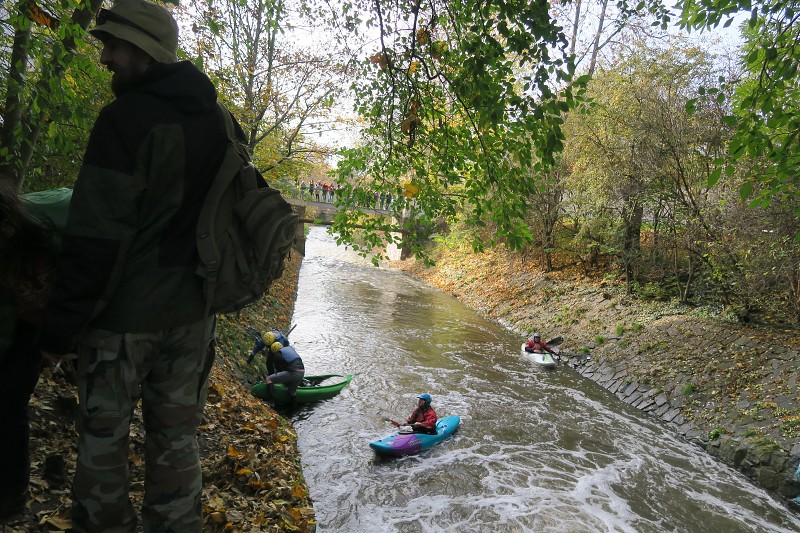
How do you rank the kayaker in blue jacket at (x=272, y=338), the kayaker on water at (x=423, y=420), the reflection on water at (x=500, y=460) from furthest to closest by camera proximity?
the kayaker in blue jacket at (x=272, y=338) < the kayaker on water at (x=423, y=420) < the reflection on water at (x=500, y=460)

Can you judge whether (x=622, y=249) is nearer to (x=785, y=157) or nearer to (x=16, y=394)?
(x=785, y=157)

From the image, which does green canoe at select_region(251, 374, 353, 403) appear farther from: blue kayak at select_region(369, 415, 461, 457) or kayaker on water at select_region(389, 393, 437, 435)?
blue kayak at select_region(369, 415, 461, 457)

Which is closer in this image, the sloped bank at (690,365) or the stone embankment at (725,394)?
the stone embankment at (725,394)

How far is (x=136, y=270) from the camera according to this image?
1859mm

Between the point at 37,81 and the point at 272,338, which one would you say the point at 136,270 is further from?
the point at 272,338

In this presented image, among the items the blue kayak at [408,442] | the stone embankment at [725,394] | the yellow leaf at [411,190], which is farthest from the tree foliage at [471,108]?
the stone embankment at [725,394]

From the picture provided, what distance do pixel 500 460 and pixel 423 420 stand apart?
148cm

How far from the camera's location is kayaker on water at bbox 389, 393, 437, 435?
8.16 meters

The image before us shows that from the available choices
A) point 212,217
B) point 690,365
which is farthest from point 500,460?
point 212,217

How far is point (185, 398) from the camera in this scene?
208cm

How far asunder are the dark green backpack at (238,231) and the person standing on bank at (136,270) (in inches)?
2.2

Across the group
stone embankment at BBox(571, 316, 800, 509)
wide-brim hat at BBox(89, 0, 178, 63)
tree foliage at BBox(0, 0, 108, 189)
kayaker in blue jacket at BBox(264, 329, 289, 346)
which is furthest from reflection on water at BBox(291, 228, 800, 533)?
wide-brim hat at BBox(89, 0, 178, 63)

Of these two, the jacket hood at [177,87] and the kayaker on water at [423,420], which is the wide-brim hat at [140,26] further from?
the kayaker on water at [423,420]

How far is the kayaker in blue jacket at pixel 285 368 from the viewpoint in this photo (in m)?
8.55
